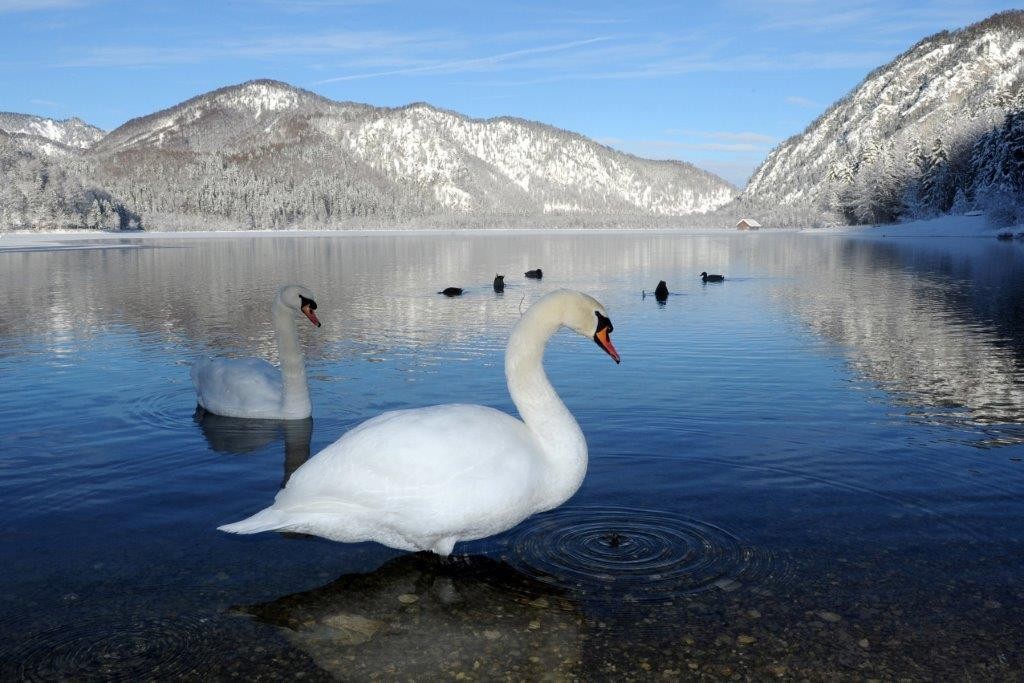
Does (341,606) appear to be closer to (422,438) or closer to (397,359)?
(422,438)

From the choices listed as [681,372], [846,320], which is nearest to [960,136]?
[846,320]

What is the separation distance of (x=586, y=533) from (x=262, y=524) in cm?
243

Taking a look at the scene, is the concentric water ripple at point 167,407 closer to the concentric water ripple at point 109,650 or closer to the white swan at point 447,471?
the concentric water ripple at point 109,650

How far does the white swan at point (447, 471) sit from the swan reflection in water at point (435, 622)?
372mm

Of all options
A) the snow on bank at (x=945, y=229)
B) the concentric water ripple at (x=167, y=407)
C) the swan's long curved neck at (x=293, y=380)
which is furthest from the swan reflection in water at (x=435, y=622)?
the snow on bank at (x=945, y=229)

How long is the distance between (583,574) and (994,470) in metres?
4.48

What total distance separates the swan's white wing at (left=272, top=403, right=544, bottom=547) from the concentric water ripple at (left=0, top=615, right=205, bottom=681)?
933mm

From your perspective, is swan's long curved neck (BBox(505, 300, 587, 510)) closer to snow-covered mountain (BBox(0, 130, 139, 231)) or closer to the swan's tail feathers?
the swan's tail feathers

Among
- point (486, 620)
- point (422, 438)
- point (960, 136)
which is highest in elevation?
point (960, 136)

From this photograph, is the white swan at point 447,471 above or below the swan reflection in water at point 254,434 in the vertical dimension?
above

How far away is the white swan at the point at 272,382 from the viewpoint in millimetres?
10148

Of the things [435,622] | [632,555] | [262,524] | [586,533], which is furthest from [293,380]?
[435,622]

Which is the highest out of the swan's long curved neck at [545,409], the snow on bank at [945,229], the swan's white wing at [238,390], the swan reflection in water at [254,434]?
the snow on bank at [945,229]

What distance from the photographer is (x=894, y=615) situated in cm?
528
